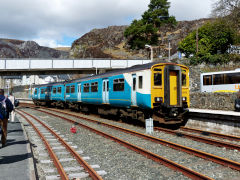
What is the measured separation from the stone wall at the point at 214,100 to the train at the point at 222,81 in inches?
194

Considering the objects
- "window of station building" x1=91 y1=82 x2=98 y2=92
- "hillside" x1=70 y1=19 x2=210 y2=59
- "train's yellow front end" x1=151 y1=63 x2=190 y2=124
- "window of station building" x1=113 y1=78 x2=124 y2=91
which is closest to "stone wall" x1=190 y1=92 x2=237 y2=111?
"train's yellow front end" x1=151 y1=63 x2=190 y2=124

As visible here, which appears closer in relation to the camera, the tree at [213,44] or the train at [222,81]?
the train at [222,81]

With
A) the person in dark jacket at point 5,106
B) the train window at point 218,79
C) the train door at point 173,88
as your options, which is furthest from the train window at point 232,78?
the person in dark jacket at point 5,106

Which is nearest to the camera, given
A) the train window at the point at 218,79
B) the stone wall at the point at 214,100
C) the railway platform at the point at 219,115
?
the railway platform at the point at 219,115

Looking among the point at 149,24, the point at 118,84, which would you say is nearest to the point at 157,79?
the point at 118,84

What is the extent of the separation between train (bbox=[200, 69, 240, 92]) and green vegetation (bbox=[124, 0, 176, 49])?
43.8 m

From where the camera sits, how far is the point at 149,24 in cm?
6875

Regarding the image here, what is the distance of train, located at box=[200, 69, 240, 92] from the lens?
22.9 m

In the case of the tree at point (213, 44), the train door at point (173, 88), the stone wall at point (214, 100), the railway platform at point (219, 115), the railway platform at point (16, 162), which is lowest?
the railway platform at point (16, 162)

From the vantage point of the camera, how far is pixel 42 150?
9.12 metres

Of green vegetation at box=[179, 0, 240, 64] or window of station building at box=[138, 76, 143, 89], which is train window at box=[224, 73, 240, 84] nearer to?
green vegetation at box=[179, 0, 240, 64]

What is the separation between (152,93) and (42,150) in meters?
5.75

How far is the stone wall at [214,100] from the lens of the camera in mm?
17000

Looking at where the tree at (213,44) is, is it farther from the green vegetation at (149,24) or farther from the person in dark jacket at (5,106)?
the person in dark jacket at (5,106)
